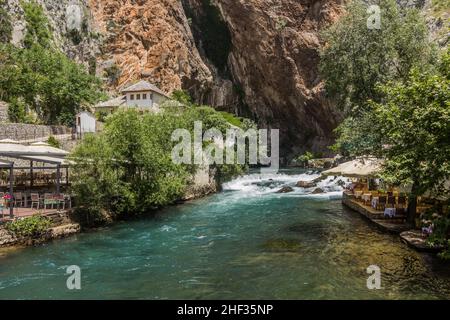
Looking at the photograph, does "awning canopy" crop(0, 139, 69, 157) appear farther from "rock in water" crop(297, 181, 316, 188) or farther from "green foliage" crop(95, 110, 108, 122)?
"green foliage" crop(95, 110, 108, 122)

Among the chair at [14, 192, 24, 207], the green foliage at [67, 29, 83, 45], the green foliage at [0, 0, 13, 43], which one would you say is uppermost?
the green foliage at [67, 29, 83, 45]

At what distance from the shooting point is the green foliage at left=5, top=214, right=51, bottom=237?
58.8ft

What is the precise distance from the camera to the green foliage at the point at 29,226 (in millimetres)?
17922

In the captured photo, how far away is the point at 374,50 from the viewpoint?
96.4ft

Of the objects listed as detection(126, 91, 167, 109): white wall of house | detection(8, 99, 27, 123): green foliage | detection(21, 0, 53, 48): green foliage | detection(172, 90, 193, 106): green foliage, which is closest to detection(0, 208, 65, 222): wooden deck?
detection(8, 99, 27, 123): green foliage

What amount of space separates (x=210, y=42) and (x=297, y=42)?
66.1 ft

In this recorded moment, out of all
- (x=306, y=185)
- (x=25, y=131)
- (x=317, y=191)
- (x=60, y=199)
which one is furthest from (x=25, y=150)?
(x=306, y=185)

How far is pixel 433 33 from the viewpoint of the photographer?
54750mm

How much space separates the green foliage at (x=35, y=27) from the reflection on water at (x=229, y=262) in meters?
41.4

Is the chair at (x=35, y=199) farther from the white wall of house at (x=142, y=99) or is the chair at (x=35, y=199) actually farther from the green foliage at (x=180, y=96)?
the green foliage at (x=180, y=96)

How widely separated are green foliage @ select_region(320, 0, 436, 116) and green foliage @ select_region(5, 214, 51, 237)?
20012 mm

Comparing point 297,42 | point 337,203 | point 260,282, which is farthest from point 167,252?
point 297,42

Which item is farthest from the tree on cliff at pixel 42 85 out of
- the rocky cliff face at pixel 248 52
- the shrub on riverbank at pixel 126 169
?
the shrub on riverbank at pixel 126 169
